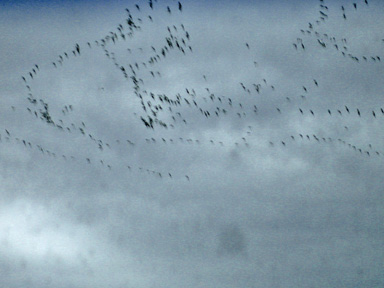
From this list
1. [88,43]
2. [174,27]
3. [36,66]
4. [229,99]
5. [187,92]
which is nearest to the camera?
[174,27]

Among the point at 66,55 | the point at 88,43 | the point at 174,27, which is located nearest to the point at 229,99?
the point at 174,27

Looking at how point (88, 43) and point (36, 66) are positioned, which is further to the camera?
point (36, 66)

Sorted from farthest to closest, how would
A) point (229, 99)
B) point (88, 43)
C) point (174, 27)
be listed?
1. point (229, 99)
2. point (88, 43)
3. point (174, 27)

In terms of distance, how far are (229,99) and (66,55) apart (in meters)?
12.6

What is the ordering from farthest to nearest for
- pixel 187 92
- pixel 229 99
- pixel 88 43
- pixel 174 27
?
pixel 229 99 < pixel 88 43 < pixel 187 92 < pixel 174 27

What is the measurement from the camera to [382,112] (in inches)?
818

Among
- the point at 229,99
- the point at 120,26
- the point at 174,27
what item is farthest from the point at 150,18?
the point at 229,99

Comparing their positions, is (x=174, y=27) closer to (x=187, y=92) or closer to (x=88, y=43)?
(x=187, y=92)

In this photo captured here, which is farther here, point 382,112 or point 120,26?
point 382,112

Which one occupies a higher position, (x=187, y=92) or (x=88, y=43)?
(x=88, y=43)

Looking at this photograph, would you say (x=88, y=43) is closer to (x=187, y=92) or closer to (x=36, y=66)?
(x=36, y=66)

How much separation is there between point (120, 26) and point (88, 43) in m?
2.88

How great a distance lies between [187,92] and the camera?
17.4 metres

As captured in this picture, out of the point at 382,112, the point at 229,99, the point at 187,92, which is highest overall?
the point at 229,99
